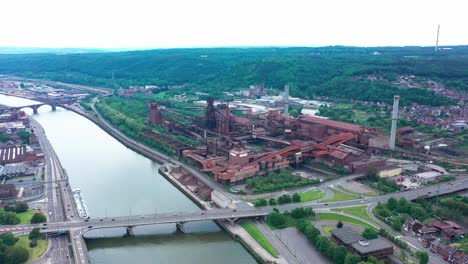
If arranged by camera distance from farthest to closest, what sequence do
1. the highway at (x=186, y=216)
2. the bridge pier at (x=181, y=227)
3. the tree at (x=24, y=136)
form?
the tree at (x=24, y=136), the bridge pier at (x=181, y=227), the highway at (x=186, y=216)

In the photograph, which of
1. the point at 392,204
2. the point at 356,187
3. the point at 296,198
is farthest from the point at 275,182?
the point at 392,204

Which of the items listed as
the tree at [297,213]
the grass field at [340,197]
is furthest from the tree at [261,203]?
the grass field at [340,197]

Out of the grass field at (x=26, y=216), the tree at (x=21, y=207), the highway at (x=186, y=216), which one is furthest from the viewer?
the tree at (x=21, y=207)

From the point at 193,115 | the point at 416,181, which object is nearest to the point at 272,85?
the point at 193,115

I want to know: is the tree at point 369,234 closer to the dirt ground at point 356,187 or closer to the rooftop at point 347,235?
the rooftop at point 347,235

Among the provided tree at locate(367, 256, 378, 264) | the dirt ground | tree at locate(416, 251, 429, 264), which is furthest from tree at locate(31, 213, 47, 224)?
tree at locate(416, 251, 429, 264)

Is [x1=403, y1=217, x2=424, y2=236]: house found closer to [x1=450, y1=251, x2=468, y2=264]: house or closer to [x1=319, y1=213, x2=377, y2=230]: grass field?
[x1=319, y1=213, x2=377, y2=230]: grass field
